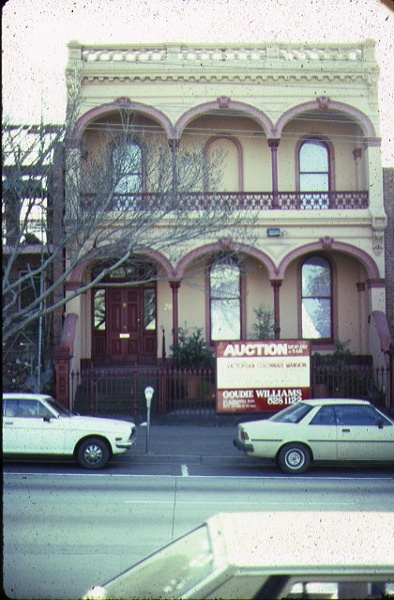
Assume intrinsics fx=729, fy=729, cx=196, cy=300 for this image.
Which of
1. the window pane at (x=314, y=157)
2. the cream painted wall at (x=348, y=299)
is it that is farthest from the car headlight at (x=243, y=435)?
the window pane at (x=314, y=157)

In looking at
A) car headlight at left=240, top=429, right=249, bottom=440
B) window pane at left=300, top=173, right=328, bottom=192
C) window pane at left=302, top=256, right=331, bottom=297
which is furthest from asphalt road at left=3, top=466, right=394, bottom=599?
window pane at left=300, top=173, right=328, bottom=192

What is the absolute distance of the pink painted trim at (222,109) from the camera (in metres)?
21.6

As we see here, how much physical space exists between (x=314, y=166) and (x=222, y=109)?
11.7 ft

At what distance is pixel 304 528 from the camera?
3.92m

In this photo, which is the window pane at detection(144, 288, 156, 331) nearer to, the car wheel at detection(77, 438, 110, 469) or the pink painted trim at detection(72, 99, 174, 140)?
the pink painted trim at detection(72, 99, 174, 140)

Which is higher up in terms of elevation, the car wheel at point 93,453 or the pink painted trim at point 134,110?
the pink painted trim at point 134,110

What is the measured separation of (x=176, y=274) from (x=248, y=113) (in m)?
5.31

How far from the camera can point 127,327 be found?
23.1m

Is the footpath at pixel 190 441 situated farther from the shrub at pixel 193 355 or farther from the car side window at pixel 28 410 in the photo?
the car side window at pixel 28 410

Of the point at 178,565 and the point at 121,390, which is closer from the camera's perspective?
the point at 178,565

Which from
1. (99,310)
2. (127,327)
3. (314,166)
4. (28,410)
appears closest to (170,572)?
(28,410)

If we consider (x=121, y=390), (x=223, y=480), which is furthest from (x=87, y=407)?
(x=223, y=480)

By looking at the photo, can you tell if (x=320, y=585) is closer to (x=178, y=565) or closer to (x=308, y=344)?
(x=178, y=565)

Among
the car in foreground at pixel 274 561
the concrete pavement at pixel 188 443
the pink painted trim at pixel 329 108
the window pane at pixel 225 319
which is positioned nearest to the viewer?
the car in foreground at pixel 274 561
